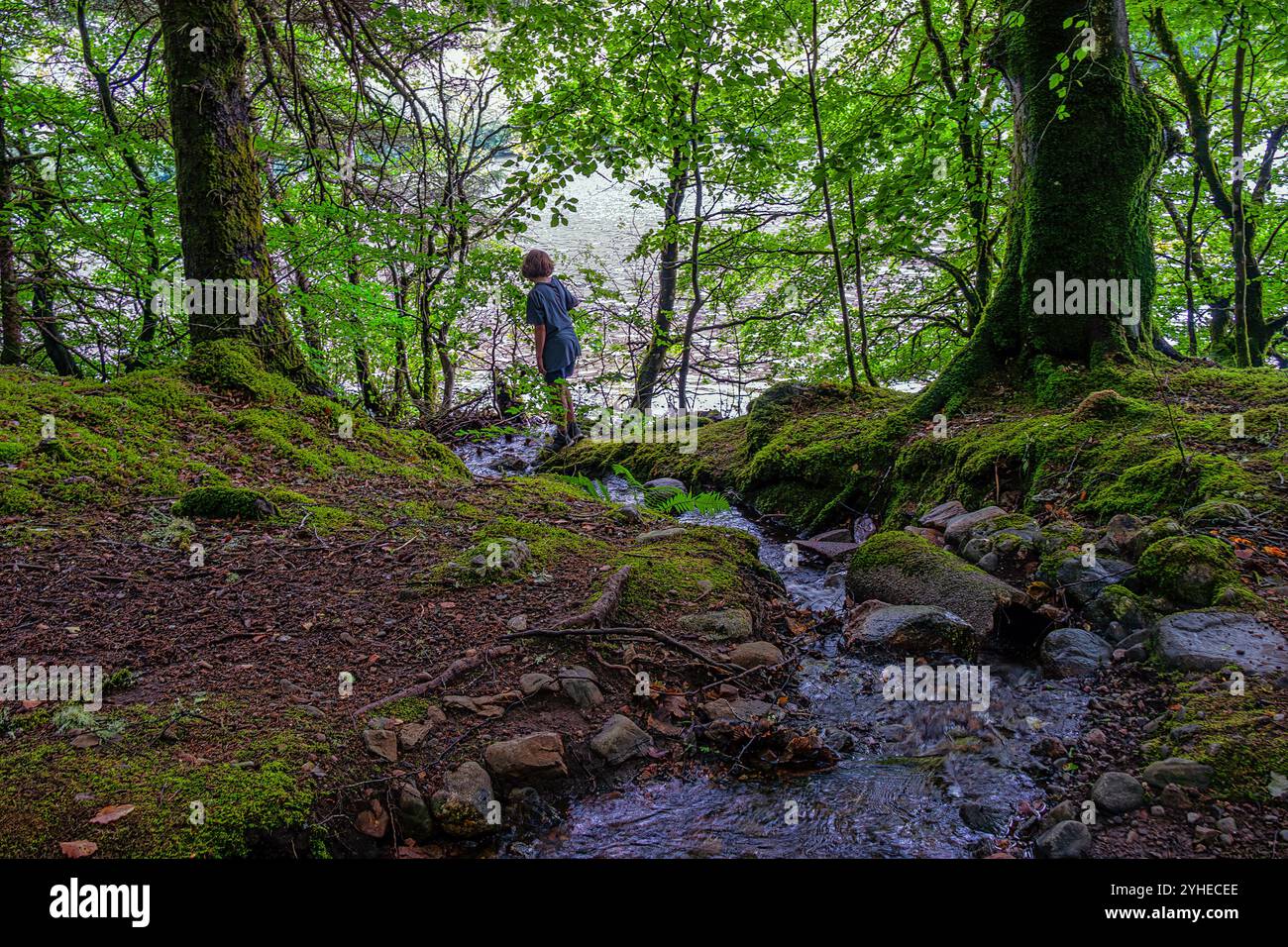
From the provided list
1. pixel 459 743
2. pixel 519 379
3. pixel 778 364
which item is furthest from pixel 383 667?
pixel 778 364

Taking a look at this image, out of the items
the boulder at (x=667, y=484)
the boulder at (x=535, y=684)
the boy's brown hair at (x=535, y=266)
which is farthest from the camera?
the boy's brown hair at (x=535, y=266)

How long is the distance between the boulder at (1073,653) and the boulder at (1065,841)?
135 centimetres

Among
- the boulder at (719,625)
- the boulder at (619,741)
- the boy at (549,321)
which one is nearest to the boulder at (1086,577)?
the boulder at (719,625)

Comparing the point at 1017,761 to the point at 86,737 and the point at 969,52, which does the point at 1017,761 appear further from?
the point at 969,52

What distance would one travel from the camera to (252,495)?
4.82 meters

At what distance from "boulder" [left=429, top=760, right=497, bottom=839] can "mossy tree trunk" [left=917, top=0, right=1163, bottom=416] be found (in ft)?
21.3

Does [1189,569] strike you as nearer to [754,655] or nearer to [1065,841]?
[1065,841]

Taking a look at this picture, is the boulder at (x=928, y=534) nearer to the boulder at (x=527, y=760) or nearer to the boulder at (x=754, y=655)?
the boulder at (x=754, y=655)

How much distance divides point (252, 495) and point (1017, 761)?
4874 mm

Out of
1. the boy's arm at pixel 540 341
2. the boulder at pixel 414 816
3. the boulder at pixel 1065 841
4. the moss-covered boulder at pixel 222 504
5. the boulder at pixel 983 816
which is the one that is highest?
the boy's arm at pixel 540 341

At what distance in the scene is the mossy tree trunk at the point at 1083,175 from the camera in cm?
632

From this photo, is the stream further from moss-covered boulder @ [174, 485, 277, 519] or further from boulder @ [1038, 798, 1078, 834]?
moss-covered boulder @ [174, 485, 277, 519]

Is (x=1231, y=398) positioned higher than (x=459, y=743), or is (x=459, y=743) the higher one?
(x=1231, y=398)

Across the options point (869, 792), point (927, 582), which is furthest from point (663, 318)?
point (869, 792)
